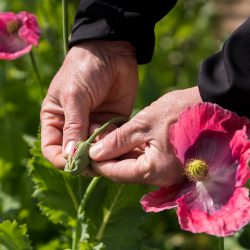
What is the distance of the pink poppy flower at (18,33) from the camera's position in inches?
82.3

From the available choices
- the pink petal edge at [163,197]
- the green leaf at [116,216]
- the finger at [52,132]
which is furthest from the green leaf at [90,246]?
the pink petal edge at [163,197]

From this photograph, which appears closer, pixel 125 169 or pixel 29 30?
pixel 125 169

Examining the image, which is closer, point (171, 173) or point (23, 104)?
point (171, 173)

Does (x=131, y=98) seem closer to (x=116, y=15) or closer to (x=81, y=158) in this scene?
(x=116, y=15)

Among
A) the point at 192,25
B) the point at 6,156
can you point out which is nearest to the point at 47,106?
the point at 6,156

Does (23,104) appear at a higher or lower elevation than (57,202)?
lower

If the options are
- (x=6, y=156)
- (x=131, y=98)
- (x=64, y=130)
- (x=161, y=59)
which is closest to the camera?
(x=64, y=130)

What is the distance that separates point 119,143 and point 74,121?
0.19m

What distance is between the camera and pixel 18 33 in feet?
6.90

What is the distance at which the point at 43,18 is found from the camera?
2877 millimetres

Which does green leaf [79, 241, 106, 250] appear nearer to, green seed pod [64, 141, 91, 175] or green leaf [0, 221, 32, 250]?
green leaf [0, 221, 32, 250]

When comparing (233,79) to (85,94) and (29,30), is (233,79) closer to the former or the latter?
(85,94)

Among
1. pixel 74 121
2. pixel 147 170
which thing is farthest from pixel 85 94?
pixel 147 170

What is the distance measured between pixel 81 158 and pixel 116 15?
0.49m
